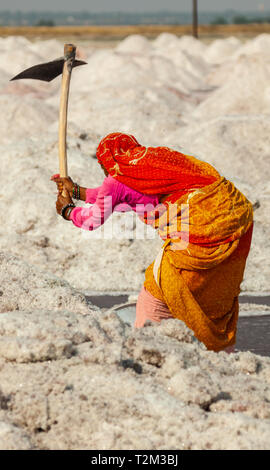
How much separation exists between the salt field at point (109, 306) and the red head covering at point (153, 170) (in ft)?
1.60

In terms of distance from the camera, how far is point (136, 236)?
20.3 ft

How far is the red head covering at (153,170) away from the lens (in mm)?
3248

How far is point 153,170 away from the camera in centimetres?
324

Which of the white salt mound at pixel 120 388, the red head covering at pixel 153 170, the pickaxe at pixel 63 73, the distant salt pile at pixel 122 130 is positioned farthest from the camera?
the distant salt pile at pixel 122 130

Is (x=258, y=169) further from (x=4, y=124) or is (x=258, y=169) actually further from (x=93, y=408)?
(x=93, y=408)

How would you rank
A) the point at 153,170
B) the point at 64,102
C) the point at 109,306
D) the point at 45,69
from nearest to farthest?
the point at 153,170 → the point at 64,102 → the point at 45,69 → the point at 109,306

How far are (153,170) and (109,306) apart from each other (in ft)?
6.77

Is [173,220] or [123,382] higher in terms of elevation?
[173,220]

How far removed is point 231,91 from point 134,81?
10.4 feet

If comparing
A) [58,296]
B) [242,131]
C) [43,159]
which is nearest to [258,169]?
[242,131]

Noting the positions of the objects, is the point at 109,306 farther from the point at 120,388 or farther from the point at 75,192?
the point at 120,388

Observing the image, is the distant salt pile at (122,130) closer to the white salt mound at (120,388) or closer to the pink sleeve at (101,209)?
the pink sleeve at (101,209)

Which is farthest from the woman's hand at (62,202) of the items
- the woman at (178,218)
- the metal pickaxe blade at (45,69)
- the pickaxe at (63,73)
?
the metal pickaxe blade at (45,69)

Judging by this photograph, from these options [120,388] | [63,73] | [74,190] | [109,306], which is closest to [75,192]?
[74,190]
